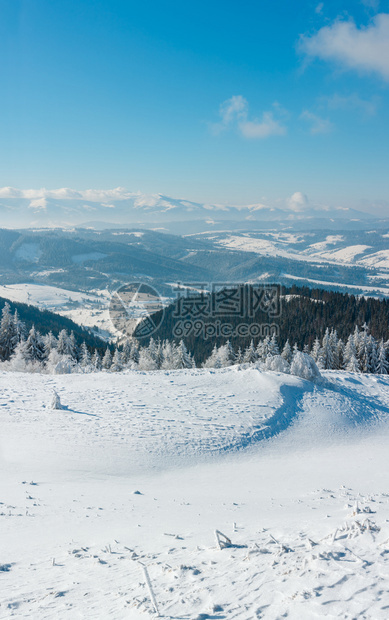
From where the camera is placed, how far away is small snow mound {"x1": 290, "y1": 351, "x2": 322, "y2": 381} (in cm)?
2659

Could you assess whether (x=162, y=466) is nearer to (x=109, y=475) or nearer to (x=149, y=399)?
(x=109, y=475)

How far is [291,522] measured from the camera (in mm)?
9086

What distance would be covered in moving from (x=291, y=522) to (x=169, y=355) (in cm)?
4847

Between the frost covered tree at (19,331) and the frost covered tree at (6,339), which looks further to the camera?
the frost covered tree at (19,331)

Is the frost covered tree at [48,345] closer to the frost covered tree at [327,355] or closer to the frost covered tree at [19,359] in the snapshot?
the frost covered tree at [19,359]

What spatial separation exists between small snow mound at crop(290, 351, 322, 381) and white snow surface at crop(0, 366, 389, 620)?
211 centimetres

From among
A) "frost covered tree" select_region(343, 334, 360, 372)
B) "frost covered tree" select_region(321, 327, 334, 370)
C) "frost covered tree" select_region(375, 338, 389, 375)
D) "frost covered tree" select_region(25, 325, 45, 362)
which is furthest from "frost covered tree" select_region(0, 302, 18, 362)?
"frost covered tree" select_region(375, 338, 389, 375)

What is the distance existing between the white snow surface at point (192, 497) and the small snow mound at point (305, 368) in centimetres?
211

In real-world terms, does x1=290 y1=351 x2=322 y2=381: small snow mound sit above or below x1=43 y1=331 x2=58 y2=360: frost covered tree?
above

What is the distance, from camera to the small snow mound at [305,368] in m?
26.6

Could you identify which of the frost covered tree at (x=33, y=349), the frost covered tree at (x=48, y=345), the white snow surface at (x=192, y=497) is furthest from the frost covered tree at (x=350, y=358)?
the frost covered tree at (x=33, y=349)

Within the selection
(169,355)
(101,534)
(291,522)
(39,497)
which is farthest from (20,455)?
(169,355)

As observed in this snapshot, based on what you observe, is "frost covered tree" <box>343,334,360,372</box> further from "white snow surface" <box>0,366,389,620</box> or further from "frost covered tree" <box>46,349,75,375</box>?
"frost covered tree" <box>46,349,75,375</box>

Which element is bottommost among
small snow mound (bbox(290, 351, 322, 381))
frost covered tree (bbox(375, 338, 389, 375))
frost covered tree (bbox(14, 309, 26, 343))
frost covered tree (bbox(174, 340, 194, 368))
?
frost covered tree (bbox(174, 340, 194, 368))
